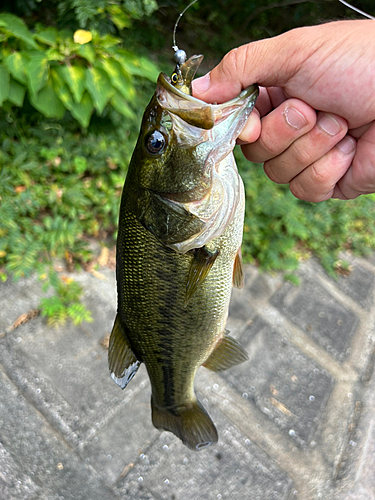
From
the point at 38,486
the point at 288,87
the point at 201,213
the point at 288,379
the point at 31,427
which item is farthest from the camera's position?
the point at 288,379

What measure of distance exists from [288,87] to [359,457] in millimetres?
2355

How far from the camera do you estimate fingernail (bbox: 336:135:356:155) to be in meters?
1.51

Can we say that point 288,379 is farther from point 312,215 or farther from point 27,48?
point 27,48

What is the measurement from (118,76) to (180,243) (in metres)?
1.92

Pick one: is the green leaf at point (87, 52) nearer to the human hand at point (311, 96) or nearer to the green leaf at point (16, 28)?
the green leaf at point (16, 28)

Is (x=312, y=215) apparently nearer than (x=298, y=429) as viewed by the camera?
No

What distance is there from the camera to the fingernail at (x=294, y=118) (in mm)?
1293

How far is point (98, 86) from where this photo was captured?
242cm

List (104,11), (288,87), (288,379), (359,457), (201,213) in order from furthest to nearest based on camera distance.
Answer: (104,11) < (288,379) < (359,457) < (288,87) < (201,213)

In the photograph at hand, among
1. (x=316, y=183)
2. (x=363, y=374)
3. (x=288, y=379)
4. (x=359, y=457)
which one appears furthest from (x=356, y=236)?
(x=316, y=183)

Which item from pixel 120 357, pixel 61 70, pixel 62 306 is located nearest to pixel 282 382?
pixel 120 357

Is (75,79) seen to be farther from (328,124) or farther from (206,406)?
(206,406)

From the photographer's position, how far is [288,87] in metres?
1.26

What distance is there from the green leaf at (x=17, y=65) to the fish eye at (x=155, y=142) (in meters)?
1.71
